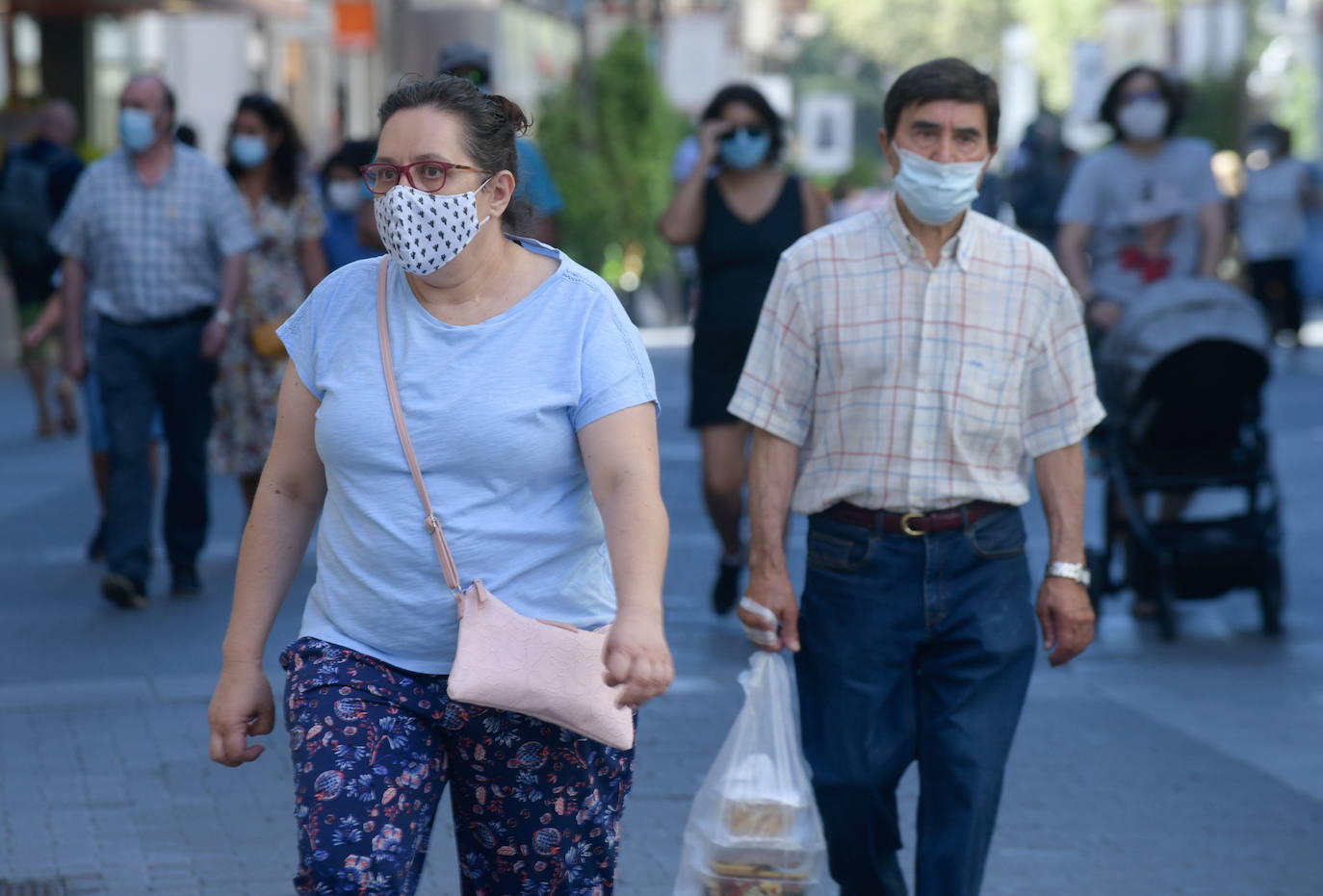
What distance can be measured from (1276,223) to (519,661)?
17.2 m

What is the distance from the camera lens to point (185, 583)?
8.55 meters

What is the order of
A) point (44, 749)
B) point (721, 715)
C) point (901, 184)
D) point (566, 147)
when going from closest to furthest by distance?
point (901, 184)
point (44, 749)
point (721, 715)
point (566, 147)

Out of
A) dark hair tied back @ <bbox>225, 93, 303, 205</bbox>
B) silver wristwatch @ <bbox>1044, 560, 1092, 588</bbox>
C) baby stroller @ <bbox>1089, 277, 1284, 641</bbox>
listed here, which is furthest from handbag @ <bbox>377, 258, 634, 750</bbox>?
dark hair tied back @ <bbox>225, 93, 303, 205</bbox>

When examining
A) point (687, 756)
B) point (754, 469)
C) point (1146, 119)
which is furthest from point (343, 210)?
point (754, 469)

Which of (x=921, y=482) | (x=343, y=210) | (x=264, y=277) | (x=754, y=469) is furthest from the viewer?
(x=343, y=210)

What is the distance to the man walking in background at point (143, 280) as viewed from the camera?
816 cm

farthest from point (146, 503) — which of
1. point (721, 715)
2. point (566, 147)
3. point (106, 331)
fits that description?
point (566, 147)

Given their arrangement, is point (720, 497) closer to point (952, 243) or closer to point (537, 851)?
point (952, 243)

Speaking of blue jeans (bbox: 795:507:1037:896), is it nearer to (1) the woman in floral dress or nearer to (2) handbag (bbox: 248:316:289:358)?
(2) handbag (bbox: 248:316:289:358)

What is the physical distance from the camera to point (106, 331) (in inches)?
324

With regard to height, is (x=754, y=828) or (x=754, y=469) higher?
(x=754, y=469)

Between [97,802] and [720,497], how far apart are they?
289 cm

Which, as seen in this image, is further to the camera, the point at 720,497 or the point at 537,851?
the point at 720,497

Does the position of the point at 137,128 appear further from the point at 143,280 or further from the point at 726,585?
the point at 726,585
